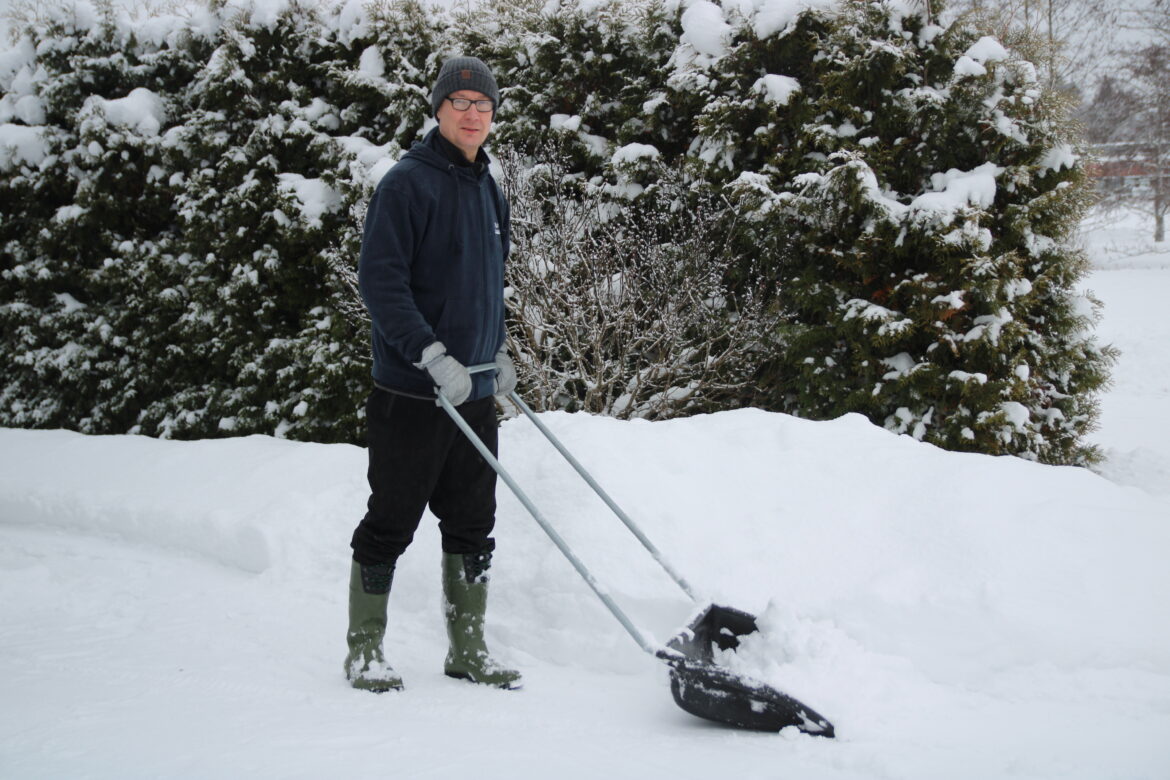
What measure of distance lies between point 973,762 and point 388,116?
539cm

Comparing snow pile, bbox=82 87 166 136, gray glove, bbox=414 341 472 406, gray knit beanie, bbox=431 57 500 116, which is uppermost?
snow pile, bbox=82 87 166 136

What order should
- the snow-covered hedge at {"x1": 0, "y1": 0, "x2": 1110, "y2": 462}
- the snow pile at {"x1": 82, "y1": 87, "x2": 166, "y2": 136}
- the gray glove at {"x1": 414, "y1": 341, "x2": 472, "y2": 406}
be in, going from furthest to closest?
1. the snow pile at {"x1": 82, "y1": 87, "x2": 166, "y2": 136}
2. the snow-covered hedge at {"x1": 0, "y1": 0, "x2": 1110, "y2": 462}
3. the gray glove at {"x1": 414, "y1": 341, "x2": 472, "y2": 406}

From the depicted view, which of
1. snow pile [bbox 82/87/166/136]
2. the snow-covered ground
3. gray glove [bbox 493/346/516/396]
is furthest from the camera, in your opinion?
snow pile [bbox 82/87/166/136]

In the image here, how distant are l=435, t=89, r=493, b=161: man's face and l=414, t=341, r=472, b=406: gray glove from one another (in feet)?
2.15

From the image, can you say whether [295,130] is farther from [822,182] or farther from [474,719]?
[474,719]

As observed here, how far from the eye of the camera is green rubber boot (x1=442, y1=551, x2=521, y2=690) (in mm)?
2717

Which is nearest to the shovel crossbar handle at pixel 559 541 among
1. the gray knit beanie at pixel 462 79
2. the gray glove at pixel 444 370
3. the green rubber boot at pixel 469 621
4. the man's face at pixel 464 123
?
the gray glove at pixel 444 370

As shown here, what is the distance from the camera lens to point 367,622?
8.75 feet

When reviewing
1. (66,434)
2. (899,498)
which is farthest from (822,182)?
(66,434)

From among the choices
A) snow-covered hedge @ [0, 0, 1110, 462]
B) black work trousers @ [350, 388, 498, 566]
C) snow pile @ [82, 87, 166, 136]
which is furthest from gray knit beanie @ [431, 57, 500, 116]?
snow pile @ [82, 87, 166, 136]

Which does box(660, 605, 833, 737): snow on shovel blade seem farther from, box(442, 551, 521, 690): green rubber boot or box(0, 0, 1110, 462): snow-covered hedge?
box(0, 0, 1110, 462): snow-covered hedge

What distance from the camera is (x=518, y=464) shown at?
12.1ft

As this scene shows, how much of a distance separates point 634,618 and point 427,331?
1293mm

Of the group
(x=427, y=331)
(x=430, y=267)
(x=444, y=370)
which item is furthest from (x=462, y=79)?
(x=444, y=370)
